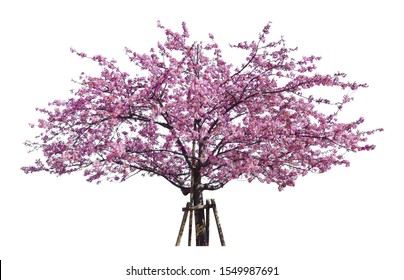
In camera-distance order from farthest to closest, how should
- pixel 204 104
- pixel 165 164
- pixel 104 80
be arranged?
pixel 165 164 < pixel 104 80 < pixel 204 104

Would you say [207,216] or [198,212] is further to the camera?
[207,216]

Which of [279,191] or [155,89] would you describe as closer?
[155,89]

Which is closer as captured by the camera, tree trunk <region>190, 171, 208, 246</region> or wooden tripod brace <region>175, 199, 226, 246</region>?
wooden tripod brace <region>175, 199, 226, 246</region>

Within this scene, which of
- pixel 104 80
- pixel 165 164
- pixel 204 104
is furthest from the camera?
pixel 165 164

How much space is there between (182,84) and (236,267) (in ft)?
8.72

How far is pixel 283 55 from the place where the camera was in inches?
320

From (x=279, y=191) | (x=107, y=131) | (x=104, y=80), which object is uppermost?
(x=104, y=80)

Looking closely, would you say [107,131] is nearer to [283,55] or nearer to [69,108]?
[69,108]

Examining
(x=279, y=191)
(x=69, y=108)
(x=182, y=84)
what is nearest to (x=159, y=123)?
(x=182, y=84)

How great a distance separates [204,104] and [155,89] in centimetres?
68

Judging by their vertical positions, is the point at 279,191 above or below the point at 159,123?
below

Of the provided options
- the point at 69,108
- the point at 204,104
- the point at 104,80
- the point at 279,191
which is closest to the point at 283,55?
the point at 204,104

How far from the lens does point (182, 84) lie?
28.2 ft

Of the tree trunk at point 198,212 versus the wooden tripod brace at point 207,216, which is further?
the tree trunk at point 198,212
